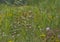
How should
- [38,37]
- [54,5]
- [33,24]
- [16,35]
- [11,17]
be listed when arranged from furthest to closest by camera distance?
[11,17] → [54,5] → [33,24] → [16,35] → [38,37]

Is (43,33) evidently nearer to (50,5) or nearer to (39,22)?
(39,22)

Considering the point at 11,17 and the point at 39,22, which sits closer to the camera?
the point at 39,22

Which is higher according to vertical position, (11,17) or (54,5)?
(54,5)

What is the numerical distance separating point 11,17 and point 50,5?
0.67 meters

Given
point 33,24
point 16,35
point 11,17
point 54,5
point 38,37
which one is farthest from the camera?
point 11,17

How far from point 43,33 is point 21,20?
97 centimetres

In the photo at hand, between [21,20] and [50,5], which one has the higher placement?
[50,5]

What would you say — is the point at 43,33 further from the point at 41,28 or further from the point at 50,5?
the point at 50,5

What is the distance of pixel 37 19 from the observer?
12.1 ft

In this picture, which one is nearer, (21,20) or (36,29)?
(36,29)

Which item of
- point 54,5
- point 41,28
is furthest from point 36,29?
point 54,5

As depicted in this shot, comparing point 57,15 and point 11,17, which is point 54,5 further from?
point 11,17

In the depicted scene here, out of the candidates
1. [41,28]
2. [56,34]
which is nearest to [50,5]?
[41,28]

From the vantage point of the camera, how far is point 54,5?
3781 mm
